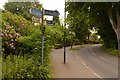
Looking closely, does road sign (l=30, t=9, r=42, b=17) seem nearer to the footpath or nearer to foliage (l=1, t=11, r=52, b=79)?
foliage (l=1, t=11, r=52, b=79)

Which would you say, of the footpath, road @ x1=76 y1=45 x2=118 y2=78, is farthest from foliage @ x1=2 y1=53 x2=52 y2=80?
road @ x1=76 y1=45 x2=118 y2=78

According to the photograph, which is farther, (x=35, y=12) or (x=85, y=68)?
(x=85, y=68)

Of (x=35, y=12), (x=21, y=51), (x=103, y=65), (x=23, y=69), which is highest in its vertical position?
(x=35, y=12)

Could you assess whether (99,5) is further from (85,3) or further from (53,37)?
(53,37)

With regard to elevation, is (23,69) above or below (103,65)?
above

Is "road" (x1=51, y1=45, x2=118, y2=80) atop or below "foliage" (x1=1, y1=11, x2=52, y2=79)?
below

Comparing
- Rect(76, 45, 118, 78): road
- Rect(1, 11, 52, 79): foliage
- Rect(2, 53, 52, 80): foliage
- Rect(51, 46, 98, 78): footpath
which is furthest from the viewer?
Rect(76, 45, 118, 78): road

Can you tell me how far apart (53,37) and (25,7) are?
38.6m

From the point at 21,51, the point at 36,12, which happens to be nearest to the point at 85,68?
the point at 21,51

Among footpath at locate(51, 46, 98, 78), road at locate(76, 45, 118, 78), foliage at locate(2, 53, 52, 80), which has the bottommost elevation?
road at locate(76, 45, 118, 78)

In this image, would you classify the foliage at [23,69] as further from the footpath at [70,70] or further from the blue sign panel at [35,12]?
the footpath at [70,70]

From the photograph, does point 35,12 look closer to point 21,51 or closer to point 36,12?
point 36,12

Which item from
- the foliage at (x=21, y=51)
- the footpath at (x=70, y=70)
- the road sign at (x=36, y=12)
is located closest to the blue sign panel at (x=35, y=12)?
the road sign at (x=36, y=12)

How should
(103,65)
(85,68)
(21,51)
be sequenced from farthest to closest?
(103,65), (85,68), (21,51)
